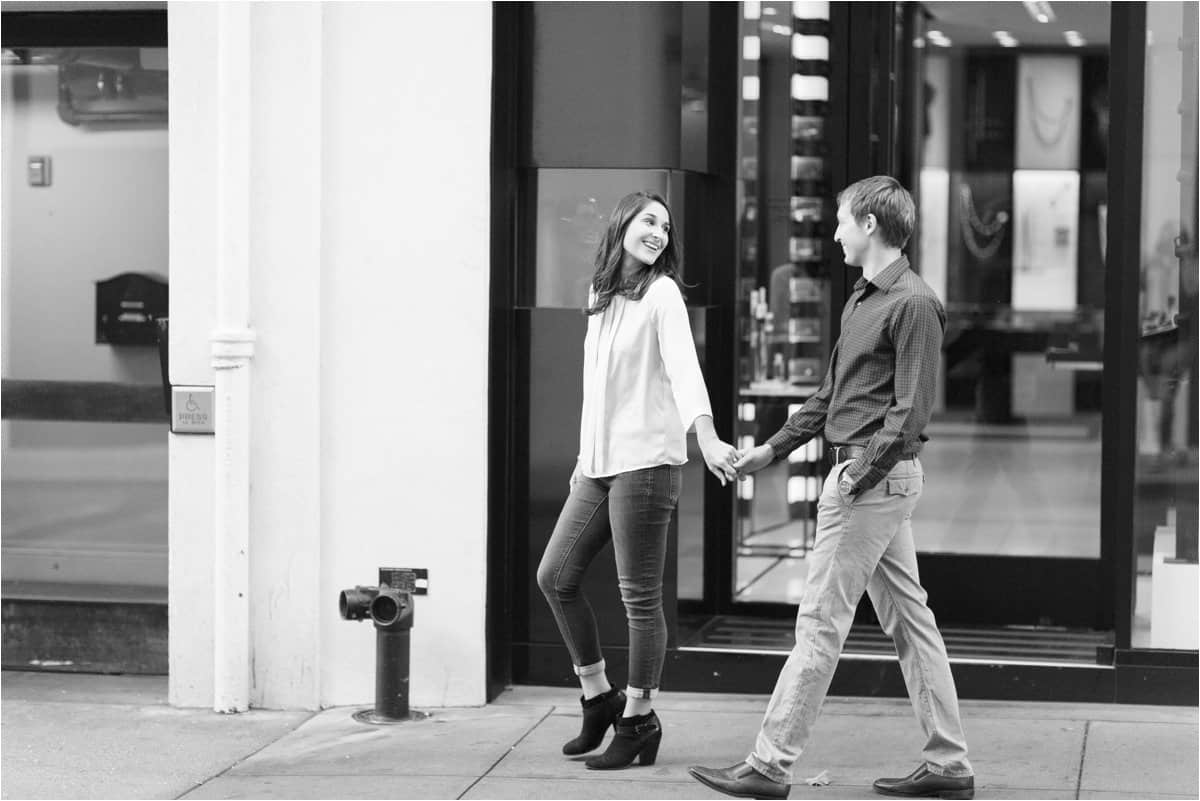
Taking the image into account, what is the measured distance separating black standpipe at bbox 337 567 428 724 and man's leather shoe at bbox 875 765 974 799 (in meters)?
1.86

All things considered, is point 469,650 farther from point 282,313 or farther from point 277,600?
point 282,313

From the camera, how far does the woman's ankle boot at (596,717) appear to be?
531cm

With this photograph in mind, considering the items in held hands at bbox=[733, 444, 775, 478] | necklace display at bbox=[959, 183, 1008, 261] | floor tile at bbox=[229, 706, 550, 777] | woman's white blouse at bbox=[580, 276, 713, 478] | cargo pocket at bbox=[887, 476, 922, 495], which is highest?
necklace display at bbox=[959, 183, 1008, 261]

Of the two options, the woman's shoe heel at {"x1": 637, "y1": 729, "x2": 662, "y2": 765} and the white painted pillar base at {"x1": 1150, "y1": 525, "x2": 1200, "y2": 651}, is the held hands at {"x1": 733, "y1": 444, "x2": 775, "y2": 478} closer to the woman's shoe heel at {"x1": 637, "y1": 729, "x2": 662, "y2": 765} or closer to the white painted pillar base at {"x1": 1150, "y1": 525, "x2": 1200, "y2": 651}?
the woman's shoe heel at {"x1": 637, "y1": 729, "x2": 662, "y2": 765}

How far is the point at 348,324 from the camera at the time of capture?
6.12 m

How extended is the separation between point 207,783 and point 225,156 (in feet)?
7.35

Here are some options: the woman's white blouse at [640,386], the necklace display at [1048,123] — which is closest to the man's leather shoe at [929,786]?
the woman's white blouse at [640,386]

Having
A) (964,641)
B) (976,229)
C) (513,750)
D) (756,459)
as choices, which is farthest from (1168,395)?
(976,229)

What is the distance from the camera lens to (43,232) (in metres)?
7.14

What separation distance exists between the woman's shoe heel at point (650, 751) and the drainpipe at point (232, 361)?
67.5 inches

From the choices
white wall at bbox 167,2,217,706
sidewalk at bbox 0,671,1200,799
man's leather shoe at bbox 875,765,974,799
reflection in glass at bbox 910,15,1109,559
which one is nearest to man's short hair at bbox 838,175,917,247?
man's leather shoe at bbox 875,765,974,799

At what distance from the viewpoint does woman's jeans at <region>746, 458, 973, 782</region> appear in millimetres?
4695

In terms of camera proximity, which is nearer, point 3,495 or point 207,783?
point 207,783

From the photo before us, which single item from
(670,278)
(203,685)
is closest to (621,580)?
(670,278)
